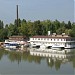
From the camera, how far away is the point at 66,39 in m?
35.8

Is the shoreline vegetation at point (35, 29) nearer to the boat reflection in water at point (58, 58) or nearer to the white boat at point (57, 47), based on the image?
the white boat at point (57, 47)

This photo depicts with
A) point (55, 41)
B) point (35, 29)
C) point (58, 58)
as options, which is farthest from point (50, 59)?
point (35, 29)

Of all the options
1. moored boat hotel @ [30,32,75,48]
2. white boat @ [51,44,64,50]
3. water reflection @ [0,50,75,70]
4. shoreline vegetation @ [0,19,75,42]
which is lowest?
water reflection @ [0,50,75,70]

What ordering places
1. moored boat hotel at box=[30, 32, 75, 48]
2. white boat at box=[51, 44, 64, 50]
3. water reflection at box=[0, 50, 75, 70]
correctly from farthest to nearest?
moored boat hotel at box=[30, 32, 75, 48] → white boat at box=[51, 44, 64, 50] → water reflection at box=[0, 50, 75, 70]

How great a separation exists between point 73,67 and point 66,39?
16455 mm

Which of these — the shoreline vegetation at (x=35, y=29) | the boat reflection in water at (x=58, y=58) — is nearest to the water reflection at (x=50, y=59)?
the boat reflection in water at (x=58, y=58)

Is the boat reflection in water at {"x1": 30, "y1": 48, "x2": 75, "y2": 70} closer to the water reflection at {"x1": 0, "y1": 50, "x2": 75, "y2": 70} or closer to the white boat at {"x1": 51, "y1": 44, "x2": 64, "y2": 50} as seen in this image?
the water reflection at {"x1": 0, "y1": 50, "x2": 75, "y2": 70}

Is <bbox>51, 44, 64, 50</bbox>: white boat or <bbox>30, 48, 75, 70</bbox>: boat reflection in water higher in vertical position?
<bbox>51, 44, 64, 50</bbox>: white boat

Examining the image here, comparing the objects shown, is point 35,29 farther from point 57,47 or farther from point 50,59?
point 50,59

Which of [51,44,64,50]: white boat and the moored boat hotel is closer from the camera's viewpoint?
[51,44,64,50]: white boat

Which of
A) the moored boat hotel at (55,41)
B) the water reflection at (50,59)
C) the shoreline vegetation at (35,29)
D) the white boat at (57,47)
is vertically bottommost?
the water reflection at (50,59)

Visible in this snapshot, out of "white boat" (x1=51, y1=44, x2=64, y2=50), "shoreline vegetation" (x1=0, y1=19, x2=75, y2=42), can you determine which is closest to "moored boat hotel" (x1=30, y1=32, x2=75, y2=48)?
"white boat" (x1=51, y1=44, x2=64, y2=50)

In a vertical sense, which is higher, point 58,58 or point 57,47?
point 57,47

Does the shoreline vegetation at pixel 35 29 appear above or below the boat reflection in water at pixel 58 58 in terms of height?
above
